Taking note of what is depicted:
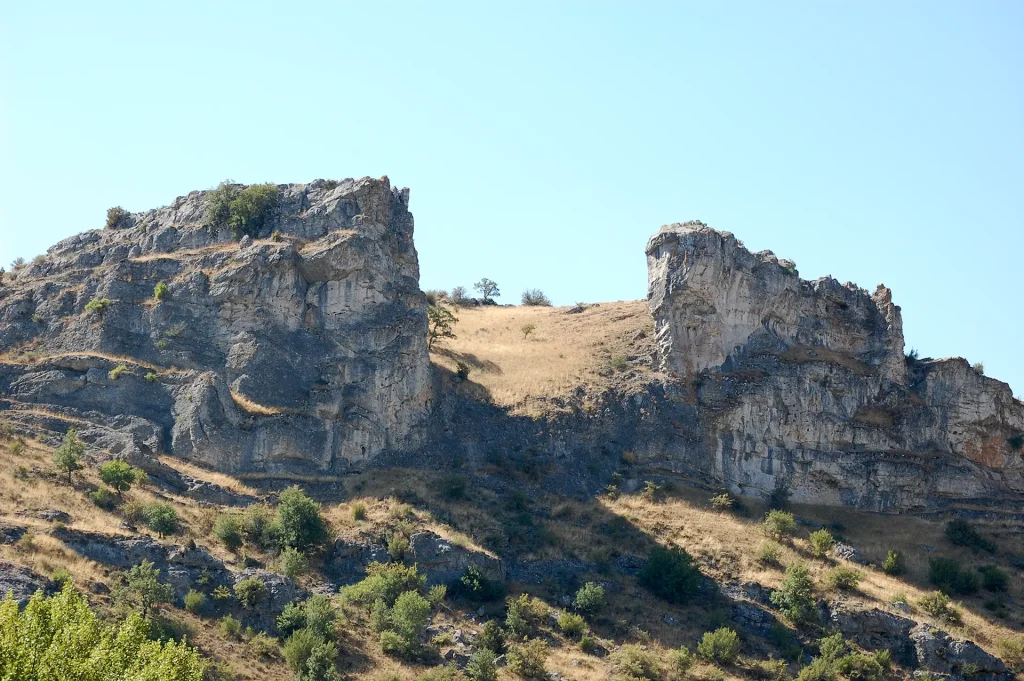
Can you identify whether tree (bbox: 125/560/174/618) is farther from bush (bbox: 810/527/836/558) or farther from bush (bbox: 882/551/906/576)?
bush (bbox: 882/551/906/576)

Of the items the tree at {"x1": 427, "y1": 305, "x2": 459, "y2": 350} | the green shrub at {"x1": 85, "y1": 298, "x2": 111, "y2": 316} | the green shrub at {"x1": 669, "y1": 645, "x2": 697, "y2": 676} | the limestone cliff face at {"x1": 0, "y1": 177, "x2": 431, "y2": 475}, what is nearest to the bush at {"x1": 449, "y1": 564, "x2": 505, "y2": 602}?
the green shrub at {"x1": 669, "y1": 645, "x2": 697, "y2": 676}

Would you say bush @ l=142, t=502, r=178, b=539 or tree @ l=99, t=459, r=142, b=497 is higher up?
tree @ l=99, t=459, r=142, b=497

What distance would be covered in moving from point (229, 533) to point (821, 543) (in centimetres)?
2417

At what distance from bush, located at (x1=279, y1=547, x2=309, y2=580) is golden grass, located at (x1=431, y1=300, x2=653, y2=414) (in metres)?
15.6

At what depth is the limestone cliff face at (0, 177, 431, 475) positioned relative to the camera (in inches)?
2195

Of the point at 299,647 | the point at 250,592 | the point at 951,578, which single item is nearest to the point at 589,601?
the point at 299,647

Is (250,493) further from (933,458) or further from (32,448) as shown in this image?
(933,458)

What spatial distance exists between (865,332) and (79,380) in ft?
122

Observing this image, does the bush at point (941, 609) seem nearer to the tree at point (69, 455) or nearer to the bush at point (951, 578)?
the bush at point (951, 578)

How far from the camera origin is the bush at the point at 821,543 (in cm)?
5516

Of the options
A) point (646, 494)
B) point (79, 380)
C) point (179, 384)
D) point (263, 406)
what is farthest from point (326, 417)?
point (646, 494)

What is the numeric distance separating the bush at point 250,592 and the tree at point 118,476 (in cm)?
696

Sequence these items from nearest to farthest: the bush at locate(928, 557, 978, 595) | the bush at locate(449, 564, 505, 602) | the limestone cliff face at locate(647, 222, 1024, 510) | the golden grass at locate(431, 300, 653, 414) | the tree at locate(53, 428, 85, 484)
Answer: the tree at locate(53, 428, 85, 484) < the bush at locate(449, 564, 505, 602) < the bush at locate(928, 557, 978, 595) < the limestone cliff face at locate(647, 222, 1024, 510) < the golden grass at locate(431, 300, 653, 414)

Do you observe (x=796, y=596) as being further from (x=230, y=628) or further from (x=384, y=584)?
(x=230, y=628)
